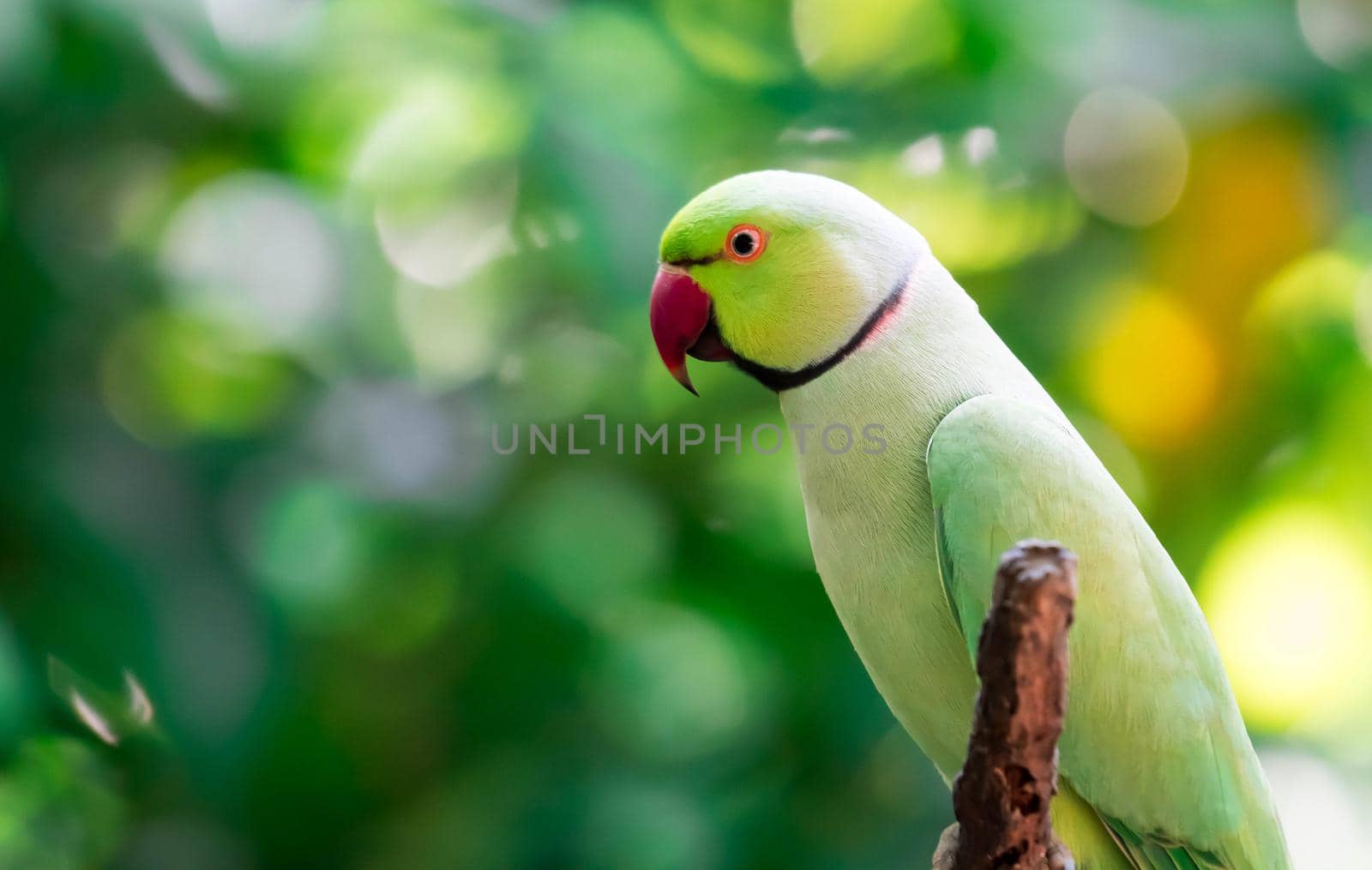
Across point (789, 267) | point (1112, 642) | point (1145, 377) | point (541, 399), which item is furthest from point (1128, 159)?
point (1112, 642)

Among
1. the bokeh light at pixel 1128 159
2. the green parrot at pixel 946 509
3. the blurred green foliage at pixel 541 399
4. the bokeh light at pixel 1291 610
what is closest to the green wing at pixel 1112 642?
the green parrot at pixel 946 509

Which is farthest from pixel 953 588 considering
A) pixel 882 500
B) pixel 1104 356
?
pixel 1104 356

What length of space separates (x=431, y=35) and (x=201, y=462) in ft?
3.29

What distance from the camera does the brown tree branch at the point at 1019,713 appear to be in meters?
0.80

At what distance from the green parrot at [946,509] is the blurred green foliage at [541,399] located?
96cm

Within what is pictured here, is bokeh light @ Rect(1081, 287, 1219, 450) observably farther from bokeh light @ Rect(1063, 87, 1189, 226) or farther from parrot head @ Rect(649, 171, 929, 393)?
parrot head @ Rect(649, 171, 929, 393)

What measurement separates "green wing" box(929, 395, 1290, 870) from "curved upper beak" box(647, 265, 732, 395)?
1.07ft

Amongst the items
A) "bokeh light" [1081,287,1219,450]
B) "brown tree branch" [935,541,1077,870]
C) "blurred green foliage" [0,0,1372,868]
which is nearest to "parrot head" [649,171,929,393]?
"brown tree branch" [935,541,1077,870]

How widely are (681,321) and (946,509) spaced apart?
1.33 ft

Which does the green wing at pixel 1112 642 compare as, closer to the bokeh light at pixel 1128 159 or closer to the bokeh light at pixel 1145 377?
the bokeh light at pixel 1145 377

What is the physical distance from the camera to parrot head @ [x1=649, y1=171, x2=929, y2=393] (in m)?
1.26

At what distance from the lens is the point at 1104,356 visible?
249 cm

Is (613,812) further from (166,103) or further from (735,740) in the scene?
(166,103)

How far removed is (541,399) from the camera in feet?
7.83
